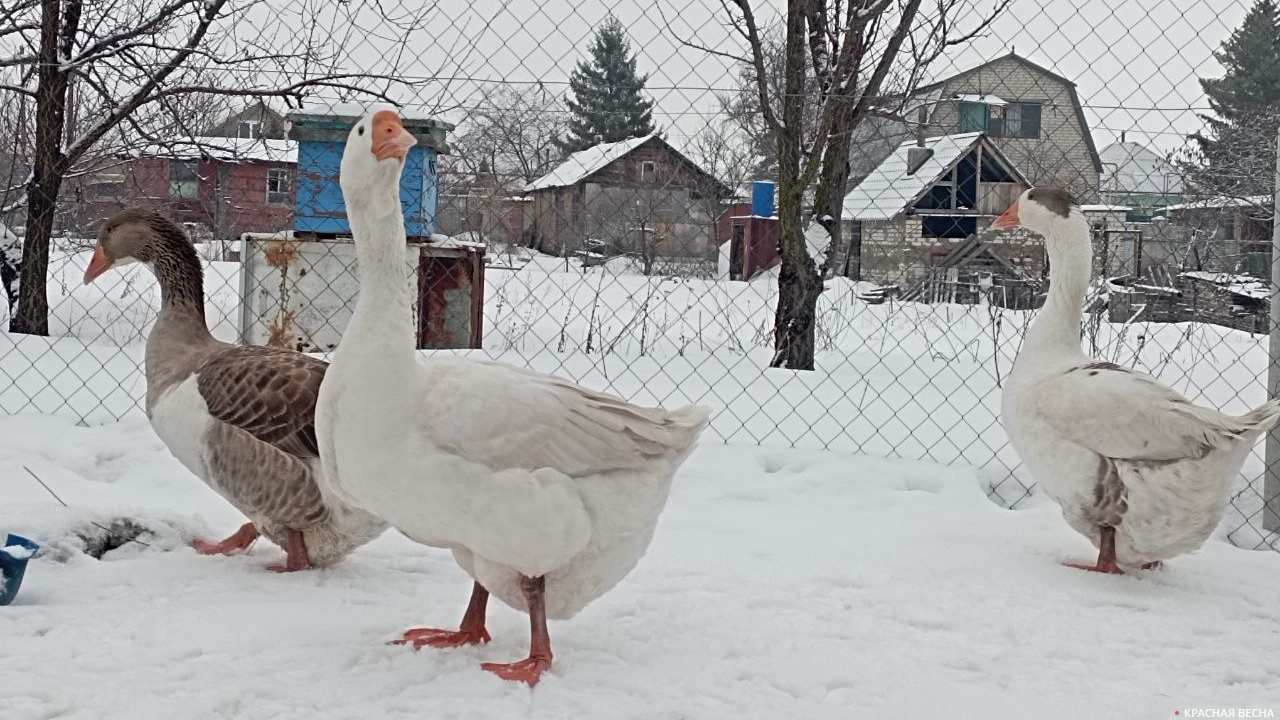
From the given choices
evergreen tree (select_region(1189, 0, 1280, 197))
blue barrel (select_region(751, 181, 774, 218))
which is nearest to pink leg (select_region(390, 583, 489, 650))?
evergreen tree (select_region(1189, 0, 1280, 197))

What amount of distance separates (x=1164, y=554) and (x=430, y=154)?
14.0 feet

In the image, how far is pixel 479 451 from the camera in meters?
2.20

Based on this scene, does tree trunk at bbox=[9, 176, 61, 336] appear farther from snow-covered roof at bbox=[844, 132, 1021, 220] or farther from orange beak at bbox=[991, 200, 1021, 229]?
snow-covered roof at bbox=[844, 132, 1021, 220]

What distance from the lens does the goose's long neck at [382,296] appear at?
223 centimetres

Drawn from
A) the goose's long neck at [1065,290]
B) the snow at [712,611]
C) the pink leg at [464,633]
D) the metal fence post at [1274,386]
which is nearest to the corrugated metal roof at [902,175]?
the metal fence post at [1274,386]

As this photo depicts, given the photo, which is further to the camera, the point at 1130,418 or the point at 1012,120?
the point at 1012,120

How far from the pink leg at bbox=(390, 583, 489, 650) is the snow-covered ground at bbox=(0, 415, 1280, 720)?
0.13 ft

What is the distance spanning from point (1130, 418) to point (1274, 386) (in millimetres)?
1090

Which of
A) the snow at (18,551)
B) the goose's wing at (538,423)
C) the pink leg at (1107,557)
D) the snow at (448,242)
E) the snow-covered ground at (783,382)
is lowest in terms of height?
the pink leg at (1107,557)

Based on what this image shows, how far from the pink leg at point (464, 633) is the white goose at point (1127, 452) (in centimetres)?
186

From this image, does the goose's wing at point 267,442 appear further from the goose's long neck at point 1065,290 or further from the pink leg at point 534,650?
the goose's long neck at point 1065,290

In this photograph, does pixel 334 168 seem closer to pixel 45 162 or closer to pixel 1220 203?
pixel 45 162

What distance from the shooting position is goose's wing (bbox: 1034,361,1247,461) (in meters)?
→ 3.08

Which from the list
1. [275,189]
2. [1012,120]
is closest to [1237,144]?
[1012,120]
